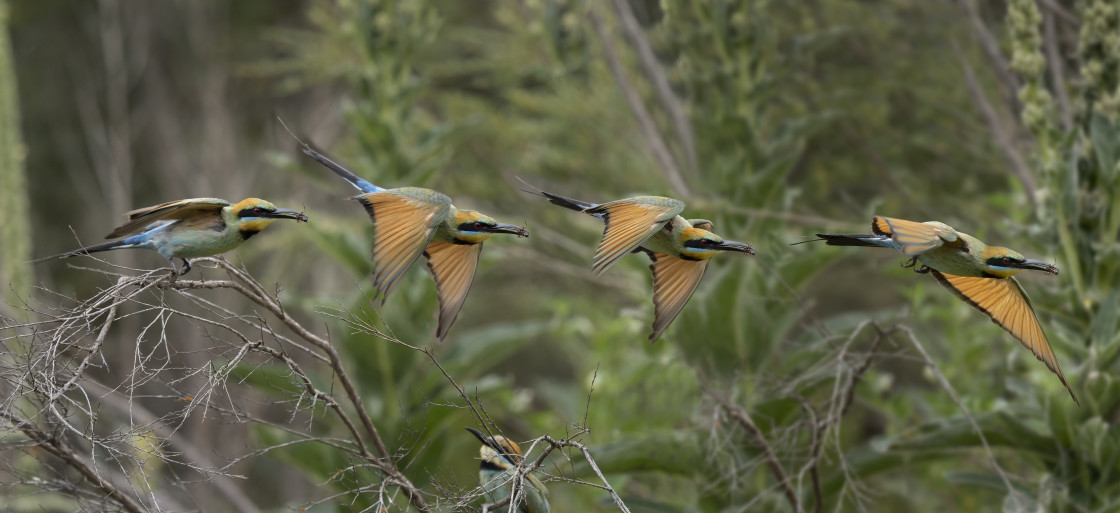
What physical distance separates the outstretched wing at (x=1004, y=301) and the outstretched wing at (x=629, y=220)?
0.59 m

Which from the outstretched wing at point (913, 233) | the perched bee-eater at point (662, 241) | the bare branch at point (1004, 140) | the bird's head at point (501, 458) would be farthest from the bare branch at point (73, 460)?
the bare branch at point (1004, 140)

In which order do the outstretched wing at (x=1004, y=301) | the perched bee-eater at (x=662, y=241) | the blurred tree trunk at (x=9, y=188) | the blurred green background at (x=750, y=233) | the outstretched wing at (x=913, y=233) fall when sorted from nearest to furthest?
the outstretched wing at (x=913, y=233), the perched bee-eater at (x=662, y=241), the outstretched wing at (x=1004, y=301), the blurred green background at (x=750, y=233), the blurred tree trunk at (x=9, y=188)

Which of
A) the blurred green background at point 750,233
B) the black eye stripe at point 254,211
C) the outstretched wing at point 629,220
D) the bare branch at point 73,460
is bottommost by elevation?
the blurred green background at point 750,233

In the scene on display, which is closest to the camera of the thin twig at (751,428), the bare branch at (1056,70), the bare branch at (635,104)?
the thin twig at (751,428)

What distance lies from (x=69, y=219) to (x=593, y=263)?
11.0 meters

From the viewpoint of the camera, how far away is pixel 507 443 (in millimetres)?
2291

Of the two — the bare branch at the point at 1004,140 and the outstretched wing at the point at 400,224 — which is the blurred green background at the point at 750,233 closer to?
the bare branch at the point at 1004,140

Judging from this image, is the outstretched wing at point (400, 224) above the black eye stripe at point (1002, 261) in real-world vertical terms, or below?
above

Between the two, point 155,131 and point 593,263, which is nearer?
point 593,263

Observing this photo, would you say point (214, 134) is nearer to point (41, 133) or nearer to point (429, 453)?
point (41, 133)

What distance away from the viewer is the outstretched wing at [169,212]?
6.20ft

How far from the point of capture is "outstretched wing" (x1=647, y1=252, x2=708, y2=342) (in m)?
1.80

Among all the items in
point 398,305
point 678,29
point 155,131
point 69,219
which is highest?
point 678,29

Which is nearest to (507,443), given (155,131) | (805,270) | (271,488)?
(805,270)
